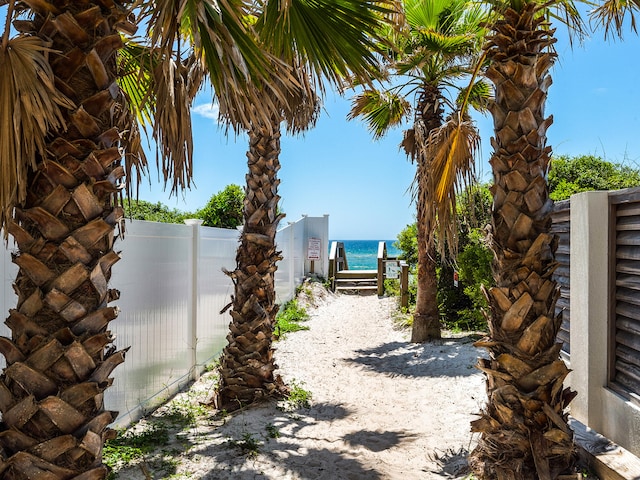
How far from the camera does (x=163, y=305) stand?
5395 millimetres

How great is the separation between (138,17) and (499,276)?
8.78ft

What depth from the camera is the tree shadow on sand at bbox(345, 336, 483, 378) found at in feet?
22.9

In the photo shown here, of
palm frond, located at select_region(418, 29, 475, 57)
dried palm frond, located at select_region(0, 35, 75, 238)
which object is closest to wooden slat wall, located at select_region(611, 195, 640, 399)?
dried palm frond, located at select_region(0, 35, 75, 238)

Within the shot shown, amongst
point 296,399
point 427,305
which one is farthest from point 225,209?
point 296,399

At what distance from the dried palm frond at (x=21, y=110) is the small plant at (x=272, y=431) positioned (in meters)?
3.22

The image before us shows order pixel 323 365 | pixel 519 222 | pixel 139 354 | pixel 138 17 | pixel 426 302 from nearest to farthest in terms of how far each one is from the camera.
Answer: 1. pixel 138 17
2. pixel 519 222
3. pixel 139 354
4. pixel 323 365
5. pixel 426 302

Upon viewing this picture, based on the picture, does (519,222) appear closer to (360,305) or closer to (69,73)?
(69,73)

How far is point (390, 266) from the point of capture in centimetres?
1441

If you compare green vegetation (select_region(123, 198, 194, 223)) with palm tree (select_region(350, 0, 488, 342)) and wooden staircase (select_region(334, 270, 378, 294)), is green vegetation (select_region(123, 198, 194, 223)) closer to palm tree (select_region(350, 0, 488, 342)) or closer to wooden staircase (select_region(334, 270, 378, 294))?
wooden staircase (select_region(334, 270, 378, 294))

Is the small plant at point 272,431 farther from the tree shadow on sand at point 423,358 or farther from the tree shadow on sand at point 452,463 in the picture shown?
the tree shadow on sand at point 423,358

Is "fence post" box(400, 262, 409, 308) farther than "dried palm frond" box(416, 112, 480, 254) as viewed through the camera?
Yes

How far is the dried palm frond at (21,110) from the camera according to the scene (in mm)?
2014

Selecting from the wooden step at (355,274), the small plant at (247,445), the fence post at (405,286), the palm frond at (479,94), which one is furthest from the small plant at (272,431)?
the wooden step at (355,274)

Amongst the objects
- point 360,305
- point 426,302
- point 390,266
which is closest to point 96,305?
point 426,302
